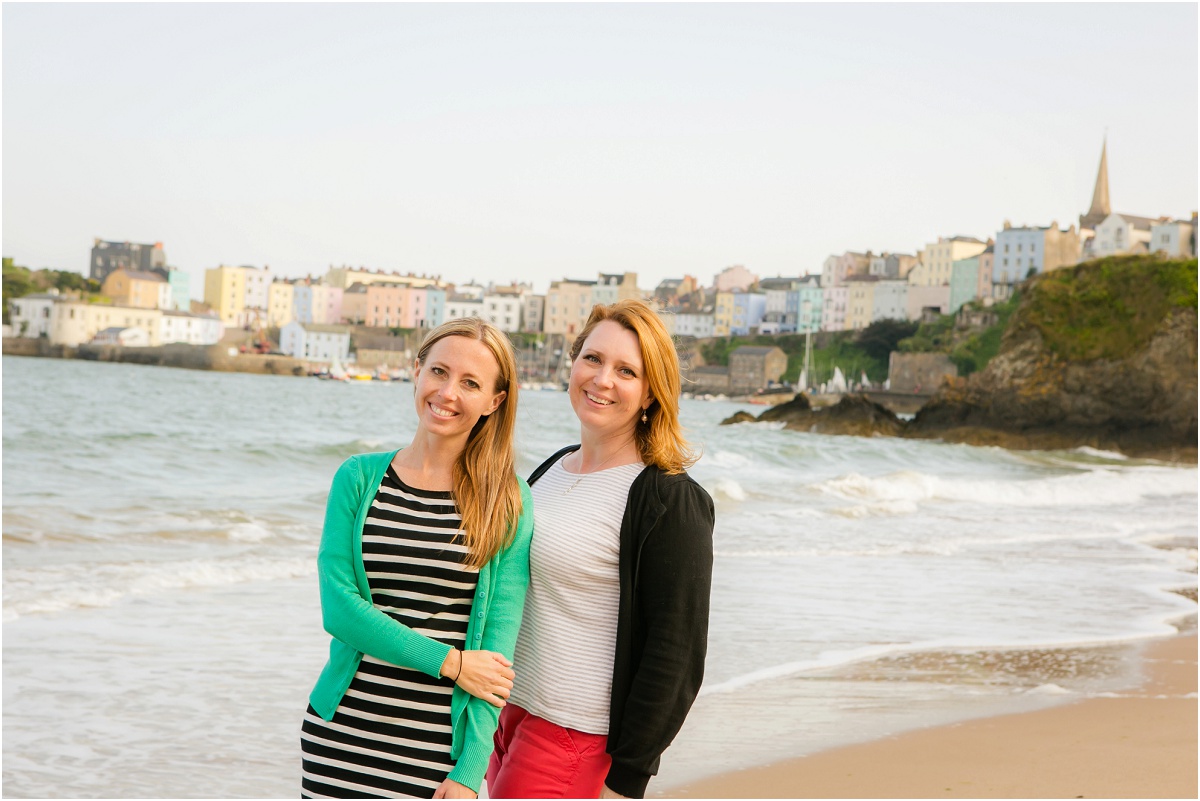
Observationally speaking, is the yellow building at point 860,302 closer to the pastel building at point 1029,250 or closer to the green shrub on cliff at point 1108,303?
the pastel building at point 1029,250

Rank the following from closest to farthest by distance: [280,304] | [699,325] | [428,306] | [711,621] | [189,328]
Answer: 1. [711,621]
2. [189,328]
3. [699,325]
4. [428,306]
5. [280,304]

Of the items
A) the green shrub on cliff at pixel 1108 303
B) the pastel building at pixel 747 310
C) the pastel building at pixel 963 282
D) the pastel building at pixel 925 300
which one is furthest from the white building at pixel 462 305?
the green shrub on cliff at pixel 1108 303

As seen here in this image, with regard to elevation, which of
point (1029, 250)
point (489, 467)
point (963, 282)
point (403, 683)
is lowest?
point (403, 683)

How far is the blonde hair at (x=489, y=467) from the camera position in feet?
7.04

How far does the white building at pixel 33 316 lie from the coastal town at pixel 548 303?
0.12 m

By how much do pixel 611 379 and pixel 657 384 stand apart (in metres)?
0.10

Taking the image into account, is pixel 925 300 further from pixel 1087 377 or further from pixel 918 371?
pixel 1087 377

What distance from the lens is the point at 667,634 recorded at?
2123 millimetres

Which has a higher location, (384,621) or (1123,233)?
(1123,233)

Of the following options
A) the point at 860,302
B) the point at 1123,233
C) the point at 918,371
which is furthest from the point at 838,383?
the point at 1123,233

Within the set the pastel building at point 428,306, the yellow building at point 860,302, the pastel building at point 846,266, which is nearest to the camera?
the yellow building at point 860,302

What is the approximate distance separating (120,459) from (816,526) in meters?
11.3

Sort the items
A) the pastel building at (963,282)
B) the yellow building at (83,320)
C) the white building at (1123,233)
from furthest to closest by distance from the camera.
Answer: the yellow building at (83,320) < the pastel building at (963,282) < the white building at (1123,233)

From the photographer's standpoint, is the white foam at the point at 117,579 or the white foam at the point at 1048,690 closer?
the white foam at the point at 1048,690
